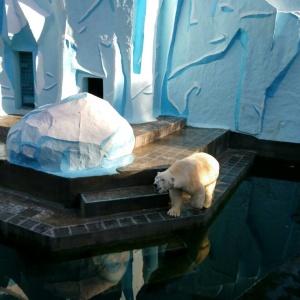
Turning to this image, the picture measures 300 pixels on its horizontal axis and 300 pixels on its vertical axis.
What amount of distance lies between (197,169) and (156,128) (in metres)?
2.82

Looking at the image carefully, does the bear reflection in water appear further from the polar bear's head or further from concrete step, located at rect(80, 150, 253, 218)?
the polar bear's head

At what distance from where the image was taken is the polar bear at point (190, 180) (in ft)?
12.8

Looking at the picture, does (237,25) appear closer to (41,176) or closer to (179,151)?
(179,151)

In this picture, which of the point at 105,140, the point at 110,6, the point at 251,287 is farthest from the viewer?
the point at 110,6

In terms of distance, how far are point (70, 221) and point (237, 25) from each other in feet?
19.6

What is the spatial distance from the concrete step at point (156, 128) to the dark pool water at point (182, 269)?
221 centimetres

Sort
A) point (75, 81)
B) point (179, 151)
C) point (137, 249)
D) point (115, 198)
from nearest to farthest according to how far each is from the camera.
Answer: point (137, 249) < point (115, 198) < point (179, 151) < point (75, 81)

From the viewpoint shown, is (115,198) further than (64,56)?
No

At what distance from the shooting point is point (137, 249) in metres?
3.88

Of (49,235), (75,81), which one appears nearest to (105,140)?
(49,235)

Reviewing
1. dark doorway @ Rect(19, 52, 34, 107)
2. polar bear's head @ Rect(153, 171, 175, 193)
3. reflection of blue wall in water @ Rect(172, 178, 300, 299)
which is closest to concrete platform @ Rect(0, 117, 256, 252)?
reflection of blue wall in water @ Rect(172, 178, 300, 299)

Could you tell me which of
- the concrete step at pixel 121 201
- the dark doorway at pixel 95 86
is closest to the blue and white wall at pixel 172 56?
the dark doorway at pixel 95 86

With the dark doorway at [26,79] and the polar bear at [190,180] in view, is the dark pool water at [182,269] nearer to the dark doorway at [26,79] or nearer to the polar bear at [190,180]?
the polar bear at [190,180]

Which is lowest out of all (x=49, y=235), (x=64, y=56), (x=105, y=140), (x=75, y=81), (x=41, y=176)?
(x=49, y=235)
